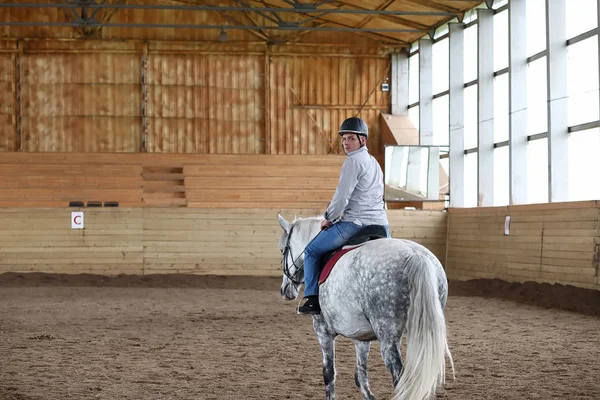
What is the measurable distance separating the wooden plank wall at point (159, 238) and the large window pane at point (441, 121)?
183 inches

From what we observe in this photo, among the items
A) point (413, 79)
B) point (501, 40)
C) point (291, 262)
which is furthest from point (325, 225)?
point (413, 79)

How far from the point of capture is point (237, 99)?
1109 inches

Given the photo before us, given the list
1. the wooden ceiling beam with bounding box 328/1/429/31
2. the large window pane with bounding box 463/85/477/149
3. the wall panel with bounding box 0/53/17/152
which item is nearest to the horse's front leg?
the large window pane with bounding box 463/85/477/149

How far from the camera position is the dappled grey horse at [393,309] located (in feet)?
16.9

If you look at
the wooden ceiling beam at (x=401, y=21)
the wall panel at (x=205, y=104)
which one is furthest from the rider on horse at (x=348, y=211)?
the wall panel at (x=205, y=104)

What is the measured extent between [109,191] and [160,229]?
224 cm

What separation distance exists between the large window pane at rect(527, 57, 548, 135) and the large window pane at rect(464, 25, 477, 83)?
3576 mm

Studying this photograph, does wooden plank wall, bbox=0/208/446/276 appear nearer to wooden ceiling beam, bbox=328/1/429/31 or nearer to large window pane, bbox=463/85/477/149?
large window pane, bbox=463/85/477/149

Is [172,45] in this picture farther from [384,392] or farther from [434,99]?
[384,392]

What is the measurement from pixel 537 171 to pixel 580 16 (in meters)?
3.63

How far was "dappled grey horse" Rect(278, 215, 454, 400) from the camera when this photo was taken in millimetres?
5156

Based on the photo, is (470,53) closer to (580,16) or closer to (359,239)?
(580,16)

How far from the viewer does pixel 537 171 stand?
18.8 meters

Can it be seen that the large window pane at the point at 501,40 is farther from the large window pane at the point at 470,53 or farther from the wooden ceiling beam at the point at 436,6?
the wooden ceiling beam at the point at 436,6
